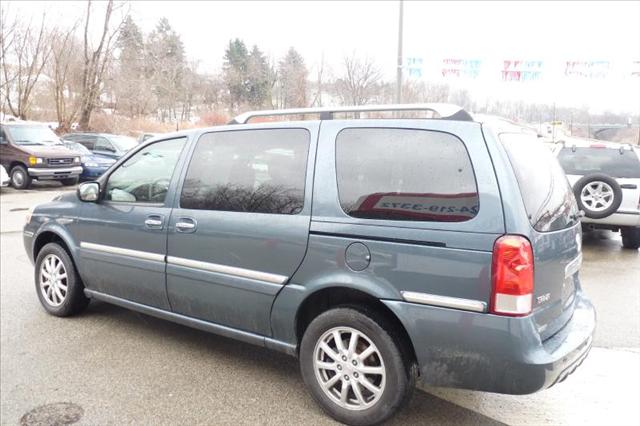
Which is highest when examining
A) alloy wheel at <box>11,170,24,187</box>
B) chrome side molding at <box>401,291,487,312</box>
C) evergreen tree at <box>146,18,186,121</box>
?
evergreen tree at <box>146,18,186,121</box>

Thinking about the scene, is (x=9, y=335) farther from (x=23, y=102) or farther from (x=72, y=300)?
(x=23, y=102)

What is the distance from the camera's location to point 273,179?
10.8 ft

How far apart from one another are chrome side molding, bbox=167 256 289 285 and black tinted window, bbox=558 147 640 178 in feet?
21.7

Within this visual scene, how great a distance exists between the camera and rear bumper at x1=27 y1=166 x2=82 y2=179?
49.5ft

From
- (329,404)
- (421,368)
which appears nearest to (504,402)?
(421,368)

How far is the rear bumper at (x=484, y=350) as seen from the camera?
2.49 metres

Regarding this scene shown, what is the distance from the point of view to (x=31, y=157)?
1507 centimetres

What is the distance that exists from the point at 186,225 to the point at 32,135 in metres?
15.0

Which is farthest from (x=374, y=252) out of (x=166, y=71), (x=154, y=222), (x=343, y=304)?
(x=166, y=71)

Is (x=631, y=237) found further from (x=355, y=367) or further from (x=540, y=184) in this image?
(x=355, y=367)

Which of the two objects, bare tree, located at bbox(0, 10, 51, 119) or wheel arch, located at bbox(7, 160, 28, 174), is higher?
bare tree, located at bbox(0, 10, 51, 119)

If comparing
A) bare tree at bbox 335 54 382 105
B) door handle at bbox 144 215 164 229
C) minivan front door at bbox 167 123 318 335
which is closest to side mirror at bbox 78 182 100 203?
door handle at bbox 144 215 164 229

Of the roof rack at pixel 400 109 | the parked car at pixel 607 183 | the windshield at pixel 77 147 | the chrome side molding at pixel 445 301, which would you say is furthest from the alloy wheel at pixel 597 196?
the windshield at pixel 77 147

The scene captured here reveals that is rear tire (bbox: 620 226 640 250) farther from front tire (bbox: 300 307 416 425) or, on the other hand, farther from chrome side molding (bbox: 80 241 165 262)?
chrome side molding (bbox: 80 241 165 262)
